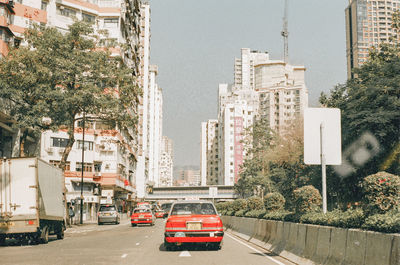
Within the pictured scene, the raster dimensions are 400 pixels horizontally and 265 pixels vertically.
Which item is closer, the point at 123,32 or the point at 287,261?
the point at 287,261

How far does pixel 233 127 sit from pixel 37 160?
13287 cm

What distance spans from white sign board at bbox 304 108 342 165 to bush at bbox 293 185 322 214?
72.6 inches

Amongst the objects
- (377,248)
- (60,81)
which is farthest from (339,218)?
(60,81)

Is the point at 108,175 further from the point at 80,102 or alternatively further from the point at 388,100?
the point at 388,100

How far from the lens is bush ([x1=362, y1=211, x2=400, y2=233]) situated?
805cm

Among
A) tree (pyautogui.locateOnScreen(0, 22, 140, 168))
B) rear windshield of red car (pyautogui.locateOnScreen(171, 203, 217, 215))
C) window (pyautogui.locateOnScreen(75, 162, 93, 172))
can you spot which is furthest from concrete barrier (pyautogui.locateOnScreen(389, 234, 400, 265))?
window (pyautogui.locateOnScreen(75, 162, 93, 172))

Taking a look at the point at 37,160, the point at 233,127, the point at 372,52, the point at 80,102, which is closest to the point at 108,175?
the point at 80,102

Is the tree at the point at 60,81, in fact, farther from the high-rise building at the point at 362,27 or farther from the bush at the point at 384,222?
the high-rise building at the point at 362,27

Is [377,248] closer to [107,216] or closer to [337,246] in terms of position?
[337,246]

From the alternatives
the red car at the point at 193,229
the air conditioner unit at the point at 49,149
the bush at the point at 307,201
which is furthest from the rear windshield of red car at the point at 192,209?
the air conditioner unit at the point at 49,149

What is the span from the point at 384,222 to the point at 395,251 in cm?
81

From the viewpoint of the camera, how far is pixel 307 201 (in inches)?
550

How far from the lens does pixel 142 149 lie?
11012 cm

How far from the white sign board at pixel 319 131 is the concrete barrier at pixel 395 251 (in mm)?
4881
